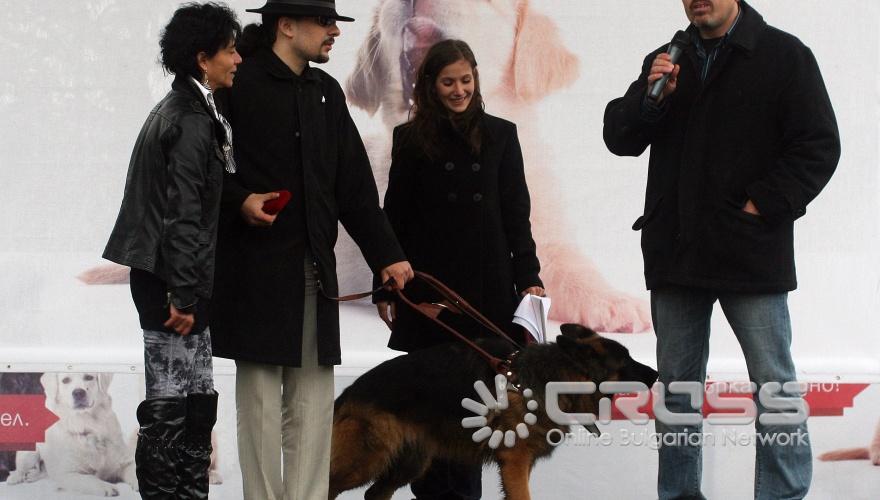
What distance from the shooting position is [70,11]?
429cm

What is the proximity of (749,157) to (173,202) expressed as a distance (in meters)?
1.72

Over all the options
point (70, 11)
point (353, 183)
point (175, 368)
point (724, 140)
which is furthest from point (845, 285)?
point (70, 11)

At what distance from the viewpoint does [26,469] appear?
4500 mm

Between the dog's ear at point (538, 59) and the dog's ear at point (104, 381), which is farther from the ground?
the dog's ear at point (538, 59)

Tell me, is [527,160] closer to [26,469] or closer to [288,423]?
[288,423]

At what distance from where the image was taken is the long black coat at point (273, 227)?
3504 millimetres

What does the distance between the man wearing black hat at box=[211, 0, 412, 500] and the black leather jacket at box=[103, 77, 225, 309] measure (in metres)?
0.26

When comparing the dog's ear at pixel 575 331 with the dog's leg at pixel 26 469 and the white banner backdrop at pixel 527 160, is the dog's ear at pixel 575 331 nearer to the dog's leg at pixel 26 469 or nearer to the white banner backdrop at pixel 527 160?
the white banner backdrop at pixel 527 160

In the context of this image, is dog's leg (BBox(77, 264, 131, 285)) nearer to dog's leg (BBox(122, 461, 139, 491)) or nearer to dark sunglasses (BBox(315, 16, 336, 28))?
dog's leg (BBox(122, 461, 139, 491))

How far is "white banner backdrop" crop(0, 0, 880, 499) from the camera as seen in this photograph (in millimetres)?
4312

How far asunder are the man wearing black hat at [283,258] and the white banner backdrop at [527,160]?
2.55 ft

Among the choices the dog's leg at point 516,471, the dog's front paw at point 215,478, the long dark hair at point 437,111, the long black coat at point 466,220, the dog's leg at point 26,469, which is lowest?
the dog's front paw at point 215,478

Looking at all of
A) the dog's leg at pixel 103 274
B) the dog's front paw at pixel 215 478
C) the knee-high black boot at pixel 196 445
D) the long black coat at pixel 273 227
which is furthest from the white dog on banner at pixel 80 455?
the knee-high black boot at pixel 196 445

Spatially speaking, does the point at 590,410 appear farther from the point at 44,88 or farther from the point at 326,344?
the point at 44,88
